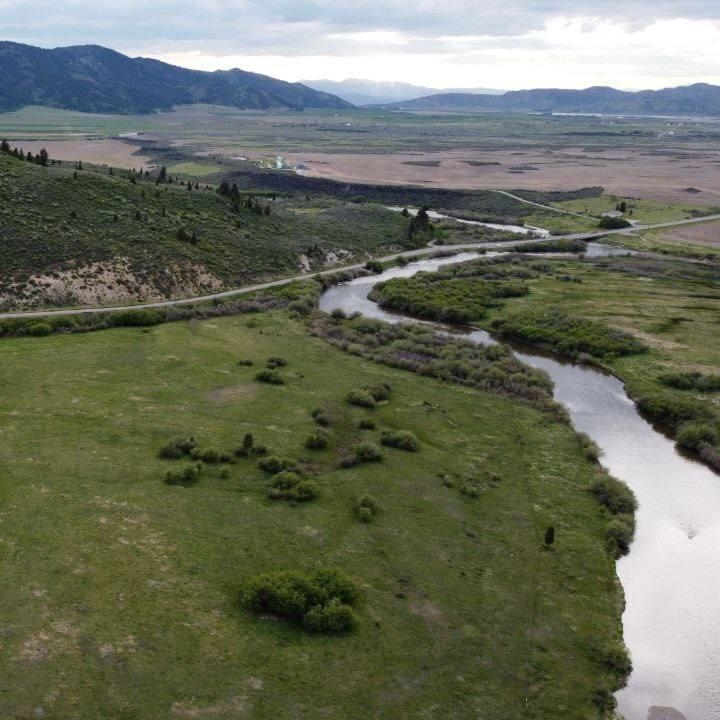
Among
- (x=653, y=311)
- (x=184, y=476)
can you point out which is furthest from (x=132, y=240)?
(x=653, y=311)

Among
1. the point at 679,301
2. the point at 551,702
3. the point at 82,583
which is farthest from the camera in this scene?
the point at 679,301

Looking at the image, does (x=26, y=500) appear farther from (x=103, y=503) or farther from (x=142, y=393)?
(x=142, y=393)

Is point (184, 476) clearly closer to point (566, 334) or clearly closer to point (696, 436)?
point (696, 436)

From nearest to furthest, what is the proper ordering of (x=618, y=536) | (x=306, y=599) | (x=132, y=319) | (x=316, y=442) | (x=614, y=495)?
(x=306, y=599)
(x=618, y=536)
(x=614, y=495)
(x=316, y=442)
(x=132, y=319)

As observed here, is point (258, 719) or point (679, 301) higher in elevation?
point (679, 301)

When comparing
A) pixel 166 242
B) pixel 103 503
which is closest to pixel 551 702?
pixel 103 503

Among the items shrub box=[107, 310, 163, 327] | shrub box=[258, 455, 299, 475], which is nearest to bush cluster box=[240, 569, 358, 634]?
shrub box=[258, 455, 299, 475]
